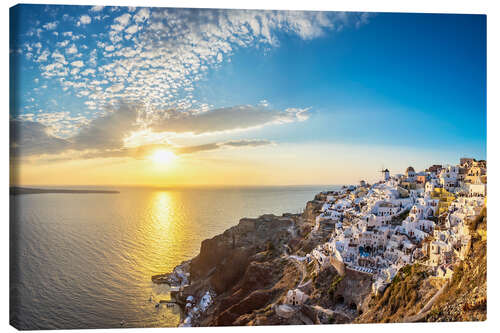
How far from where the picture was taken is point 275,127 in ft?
29.2

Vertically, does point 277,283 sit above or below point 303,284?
below

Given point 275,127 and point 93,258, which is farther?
point 93,258

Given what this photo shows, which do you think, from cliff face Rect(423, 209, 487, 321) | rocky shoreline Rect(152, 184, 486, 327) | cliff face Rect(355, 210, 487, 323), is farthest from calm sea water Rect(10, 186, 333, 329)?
cliff face Rect(423, 209, 487, 321)

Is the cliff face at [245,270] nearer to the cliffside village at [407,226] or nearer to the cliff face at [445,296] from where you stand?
the cliffside village at [407,226]

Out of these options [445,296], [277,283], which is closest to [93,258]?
[277,283]

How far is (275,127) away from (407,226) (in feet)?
16.9

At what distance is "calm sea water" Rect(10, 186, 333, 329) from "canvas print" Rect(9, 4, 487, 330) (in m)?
0.11

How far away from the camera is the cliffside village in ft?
24.1

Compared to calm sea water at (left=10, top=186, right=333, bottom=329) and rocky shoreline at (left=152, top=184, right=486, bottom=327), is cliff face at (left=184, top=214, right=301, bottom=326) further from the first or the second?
calm sea water at (left=10, top=186, right=333, bottom=329)

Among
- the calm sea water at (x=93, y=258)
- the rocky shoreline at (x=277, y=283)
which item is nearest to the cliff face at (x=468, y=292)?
the rocky shoreline at (x=277, y=283)

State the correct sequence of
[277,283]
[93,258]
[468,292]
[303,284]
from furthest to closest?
1. [93,258]
2. [277,283]
3. [303,284]
4. [468,292]

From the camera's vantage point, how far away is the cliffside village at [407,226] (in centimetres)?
735

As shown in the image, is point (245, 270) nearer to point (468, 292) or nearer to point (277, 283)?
point (277, 283)
